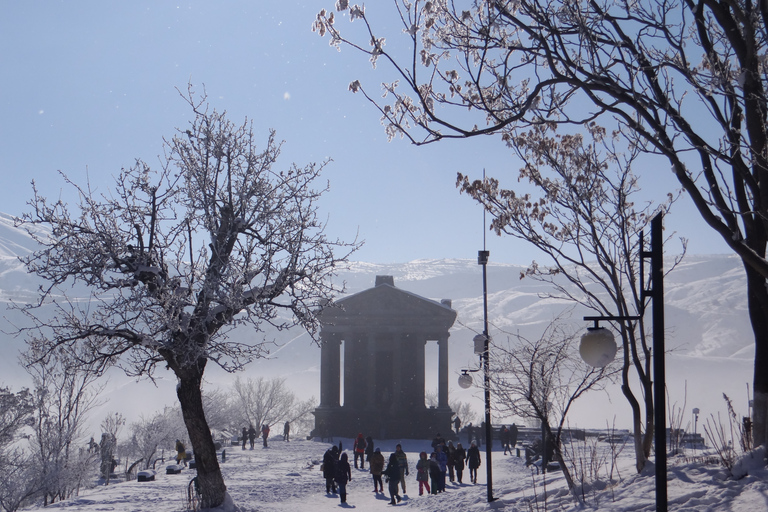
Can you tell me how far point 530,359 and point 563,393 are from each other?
1045 mm

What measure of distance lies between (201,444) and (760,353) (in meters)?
10.4

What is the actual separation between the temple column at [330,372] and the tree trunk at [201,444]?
123 feet

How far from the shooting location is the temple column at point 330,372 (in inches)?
2024

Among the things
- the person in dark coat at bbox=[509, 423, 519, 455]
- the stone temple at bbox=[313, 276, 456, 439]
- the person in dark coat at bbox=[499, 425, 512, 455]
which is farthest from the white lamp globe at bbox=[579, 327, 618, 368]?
the stone temple at bbox=[313, 276, 456, 439]

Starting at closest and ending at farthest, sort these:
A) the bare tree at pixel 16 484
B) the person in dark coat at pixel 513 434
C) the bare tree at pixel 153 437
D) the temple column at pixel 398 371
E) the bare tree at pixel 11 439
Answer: the bare tree at pixel 11 439 < the bare tree at pixel 16 484 < the person in dark coat at pixel 513 434 < the bare tree at pixel 153 437 < the temple column at pixel 398 371

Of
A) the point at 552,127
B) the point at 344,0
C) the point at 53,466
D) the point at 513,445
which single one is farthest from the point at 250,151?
the point at 513,445

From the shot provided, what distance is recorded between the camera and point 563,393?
1504 cm

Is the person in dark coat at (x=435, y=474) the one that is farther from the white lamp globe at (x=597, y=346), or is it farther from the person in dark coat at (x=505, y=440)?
the person in dark coat at (x=505, y=440)

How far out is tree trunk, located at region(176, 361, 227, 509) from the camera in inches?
535

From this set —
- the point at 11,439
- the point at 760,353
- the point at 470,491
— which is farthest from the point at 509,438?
the point at 760,353

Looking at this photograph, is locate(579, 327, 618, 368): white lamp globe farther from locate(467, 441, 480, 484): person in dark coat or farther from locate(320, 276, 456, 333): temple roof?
locate(320, 276, 456, 333): temple roof

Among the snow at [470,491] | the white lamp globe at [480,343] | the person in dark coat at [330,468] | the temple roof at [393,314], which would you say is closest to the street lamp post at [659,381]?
the snow at [470,491]

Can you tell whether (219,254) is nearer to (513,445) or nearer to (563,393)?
(563,393)

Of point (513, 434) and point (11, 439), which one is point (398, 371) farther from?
point (11, 439)
